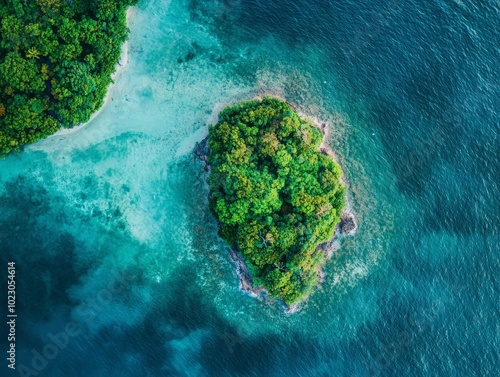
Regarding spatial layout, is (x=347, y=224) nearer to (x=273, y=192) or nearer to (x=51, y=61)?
(x=273, y=192)

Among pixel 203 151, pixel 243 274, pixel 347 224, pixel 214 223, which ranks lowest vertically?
pixel 243 274

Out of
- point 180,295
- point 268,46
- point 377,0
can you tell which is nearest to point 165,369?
point 180,295

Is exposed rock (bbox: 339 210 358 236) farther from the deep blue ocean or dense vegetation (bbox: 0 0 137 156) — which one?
dense vegetation (bbox: 0 0 137 156)

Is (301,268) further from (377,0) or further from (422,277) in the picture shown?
(377,0)

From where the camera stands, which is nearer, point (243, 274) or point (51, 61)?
point (51, 61)

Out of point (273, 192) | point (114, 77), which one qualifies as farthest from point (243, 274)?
point (114, 77)

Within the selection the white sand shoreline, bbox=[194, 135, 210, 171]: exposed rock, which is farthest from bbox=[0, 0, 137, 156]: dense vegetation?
bbox=[194, 135, 210, 171]: exposed rock

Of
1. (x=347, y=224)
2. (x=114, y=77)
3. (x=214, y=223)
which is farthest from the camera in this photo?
(x=347, y=224)
